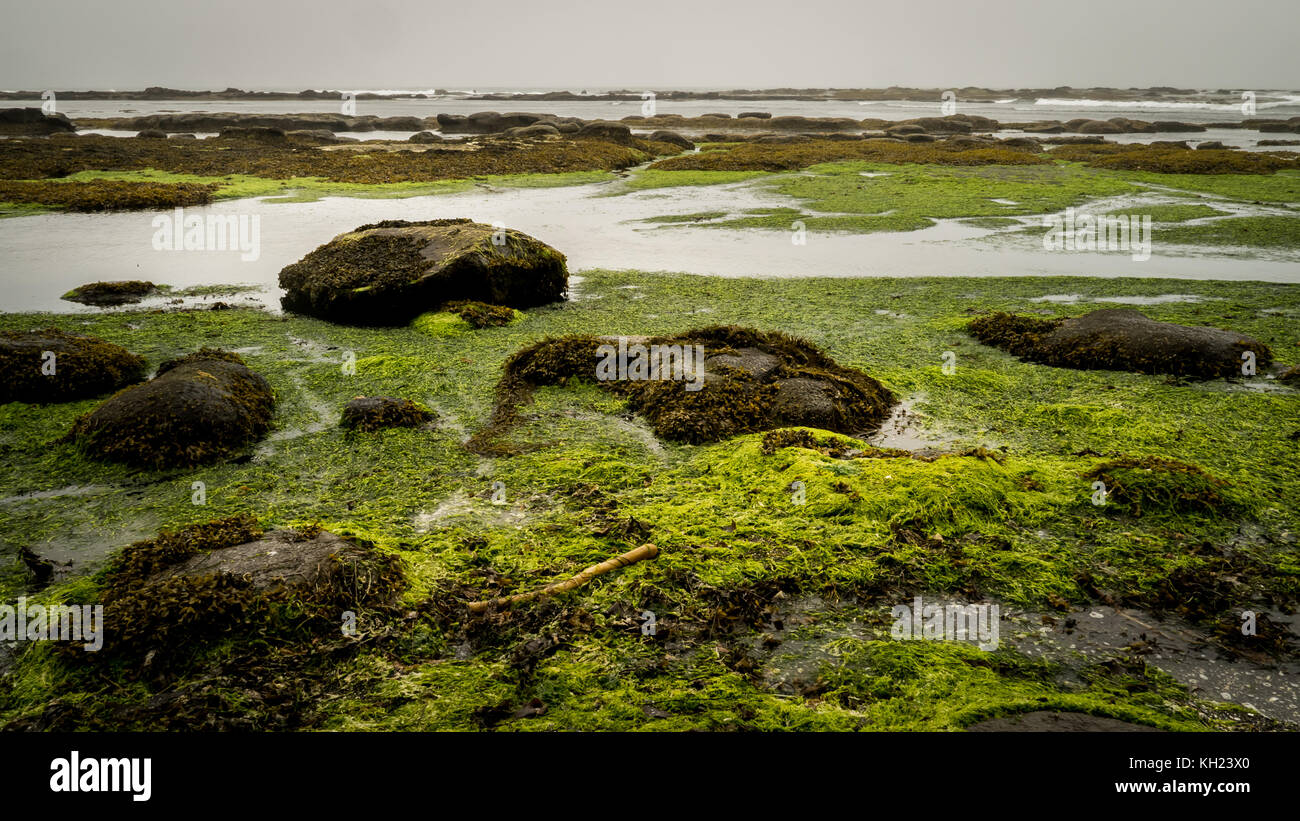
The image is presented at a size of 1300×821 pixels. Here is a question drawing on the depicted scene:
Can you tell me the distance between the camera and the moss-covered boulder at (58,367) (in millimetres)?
7250

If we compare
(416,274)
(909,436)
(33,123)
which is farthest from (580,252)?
(33,123)

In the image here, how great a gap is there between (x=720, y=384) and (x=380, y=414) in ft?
10.4

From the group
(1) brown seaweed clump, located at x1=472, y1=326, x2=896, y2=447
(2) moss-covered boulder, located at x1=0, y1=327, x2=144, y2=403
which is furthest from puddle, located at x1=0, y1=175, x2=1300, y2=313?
(1) brown seaweed clump, located at x1=472, y1=326, x2=896, y2=447

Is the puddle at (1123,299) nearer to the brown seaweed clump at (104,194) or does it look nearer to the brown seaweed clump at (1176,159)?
the brown seaweed clump at (104,194)

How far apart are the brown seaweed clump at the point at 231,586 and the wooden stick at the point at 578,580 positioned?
0.56 m

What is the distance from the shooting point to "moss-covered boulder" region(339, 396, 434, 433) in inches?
267

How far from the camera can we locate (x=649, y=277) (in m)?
12.8

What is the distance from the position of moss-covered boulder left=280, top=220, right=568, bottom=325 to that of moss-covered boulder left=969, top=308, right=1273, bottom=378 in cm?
644

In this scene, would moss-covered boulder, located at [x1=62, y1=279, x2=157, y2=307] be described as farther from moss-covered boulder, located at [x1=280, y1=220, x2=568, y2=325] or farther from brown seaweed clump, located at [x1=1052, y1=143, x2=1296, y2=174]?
brown seaweed clump, located at [x1=1052, y1=143, x2=1296, y2=174]

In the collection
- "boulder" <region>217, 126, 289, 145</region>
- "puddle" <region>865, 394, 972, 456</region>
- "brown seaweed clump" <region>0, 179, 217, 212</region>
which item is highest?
A: "boulder" <region>217, 126, 289, 145</region>

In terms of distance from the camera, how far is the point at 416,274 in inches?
424
